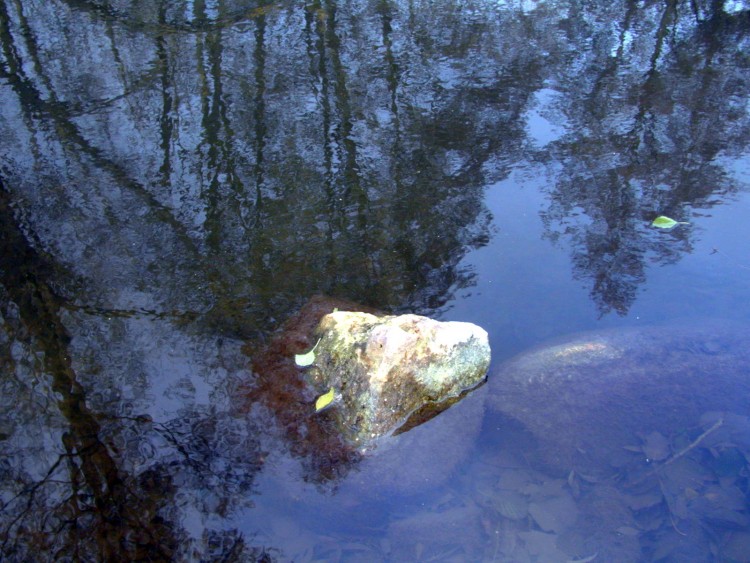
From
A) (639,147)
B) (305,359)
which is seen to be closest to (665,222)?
(639,147)

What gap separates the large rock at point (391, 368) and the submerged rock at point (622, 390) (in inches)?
13.9

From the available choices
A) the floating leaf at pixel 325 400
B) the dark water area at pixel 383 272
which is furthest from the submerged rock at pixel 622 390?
the floating leaf at pixel 325 400

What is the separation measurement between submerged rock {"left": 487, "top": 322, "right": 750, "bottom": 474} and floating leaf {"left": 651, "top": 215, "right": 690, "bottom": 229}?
123cm

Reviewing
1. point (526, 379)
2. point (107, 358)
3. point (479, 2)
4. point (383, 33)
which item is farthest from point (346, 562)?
point (479, 2)

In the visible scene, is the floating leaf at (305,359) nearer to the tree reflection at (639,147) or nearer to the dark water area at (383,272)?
the dark water area at (383,272)

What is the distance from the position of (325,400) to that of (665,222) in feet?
11.7

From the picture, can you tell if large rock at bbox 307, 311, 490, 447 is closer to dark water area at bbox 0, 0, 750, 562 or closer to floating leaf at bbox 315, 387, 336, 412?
floating leaf at bbox 315, 387, 336, 412

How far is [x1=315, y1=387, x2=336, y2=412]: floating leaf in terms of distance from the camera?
4.37 meters

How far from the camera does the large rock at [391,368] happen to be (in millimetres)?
4246

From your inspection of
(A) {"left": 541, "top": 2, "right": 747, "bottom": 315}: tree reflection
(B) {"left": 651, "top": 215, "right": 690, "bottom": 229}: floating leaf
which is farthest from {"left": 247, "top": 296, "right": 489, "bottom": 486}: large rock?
(B) {"left": 651, "top": 215, "right": 690, "bottom": 229}: floating leaf

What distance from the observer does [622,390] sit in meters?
4.60

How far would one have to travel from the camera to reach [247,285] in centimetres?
549

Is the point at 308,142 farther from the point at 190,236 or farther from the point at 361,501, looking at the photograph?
the point at 361,501

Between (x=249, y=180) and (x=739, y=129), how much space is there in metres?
5.27
